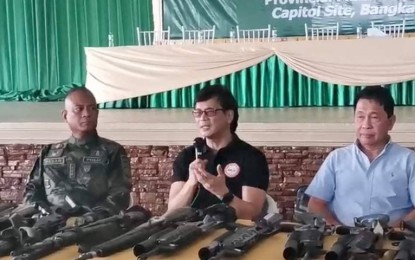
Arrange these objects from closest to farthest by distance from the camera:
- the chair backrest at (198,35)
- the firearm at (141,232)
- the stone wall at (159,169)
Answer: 1. the firearm at (141,232)
2. the stone wall at (159,169)
3. the chair backrest at (198,35)

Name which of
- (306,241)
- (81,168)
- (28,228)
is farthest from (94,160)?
(306,241)

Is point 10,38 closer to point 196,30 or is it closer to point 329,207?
point 196,30

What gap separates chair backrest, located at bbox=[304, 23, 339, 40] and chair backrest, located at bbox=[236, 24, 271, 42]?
333 mm

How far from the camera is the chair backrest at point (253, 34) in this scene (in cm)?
610

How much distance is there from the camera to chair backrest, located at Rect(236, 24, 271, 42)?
610cm

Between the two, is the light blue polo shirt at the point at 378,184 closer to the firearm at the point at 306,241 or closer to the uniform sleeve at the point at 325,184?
the uniform sleeve at the point at 325,184

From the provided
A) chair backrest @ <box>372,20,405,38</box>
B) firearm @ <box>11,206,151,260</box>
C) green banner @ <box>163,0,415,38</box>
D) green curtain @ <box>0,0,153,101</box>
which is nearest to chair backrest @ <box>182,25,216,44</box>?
green banner @ <box>163,0,415,38</box>

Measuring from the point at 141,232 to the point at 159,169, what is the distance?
104 inches

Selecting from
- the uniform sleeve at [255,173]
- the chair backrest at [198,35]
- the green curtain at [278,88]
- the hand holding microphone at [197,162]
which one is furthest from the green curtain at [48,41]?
the uniform sleeve at [255,173]

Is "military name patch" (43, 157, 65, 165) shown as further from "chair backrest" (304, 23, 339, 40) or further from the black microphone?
"chair backrest" (304, 23, 339, 40)

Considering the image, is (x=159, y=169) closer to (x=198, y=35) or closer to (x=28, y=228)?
(x=198, y=35)

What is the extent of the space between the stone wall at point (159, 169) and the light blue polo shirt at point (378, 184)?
4.98 feet

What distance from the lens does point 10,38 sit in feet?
25.0

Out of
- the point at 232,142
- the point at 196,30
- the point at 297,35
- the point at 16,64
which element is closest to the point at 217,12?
the point at 196,30
